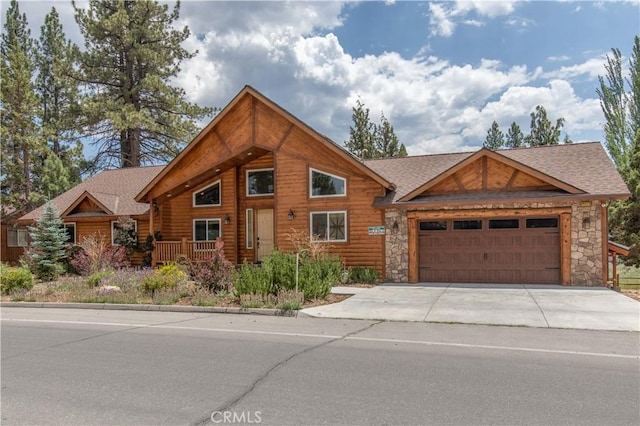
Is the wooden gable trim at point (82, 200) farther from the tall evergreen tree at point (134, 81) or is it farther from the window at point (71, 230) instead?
the tall evergreen tree at point (134, 81)

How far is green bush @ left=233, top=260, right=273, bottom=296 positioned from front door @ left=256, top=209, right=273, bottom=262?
7431 millimetres

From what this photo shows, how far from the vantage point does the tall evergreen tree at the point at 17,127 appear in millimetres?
27125

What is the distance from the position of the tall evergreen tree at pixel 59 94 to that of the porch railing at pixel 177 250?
45.0ft

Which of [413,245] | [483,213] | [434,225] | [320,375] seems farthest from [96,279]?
[483,213]

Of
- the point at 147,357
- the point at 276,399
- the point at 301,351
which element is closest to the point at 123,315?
the point at 147,357

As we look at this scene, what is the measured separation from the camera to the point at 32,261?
18734mm

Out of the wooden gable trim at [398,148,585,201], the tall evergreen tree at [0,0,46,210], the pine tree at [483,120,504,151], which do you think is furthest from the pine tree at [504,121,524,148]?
the tall evergreen tree at [0,0,46,210]

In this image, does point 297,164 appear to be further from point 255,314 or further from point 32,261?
point 32,261

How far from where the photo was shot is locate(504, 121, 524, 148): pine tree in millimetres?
42781

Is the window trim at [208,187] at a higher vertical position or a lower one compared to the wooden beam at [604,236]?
higher

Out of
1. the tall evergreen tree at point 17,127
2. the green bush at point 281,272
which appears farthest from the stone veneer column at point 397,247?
the tall evergreen tree at point 17,127

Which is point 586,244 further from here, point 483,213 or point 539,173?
point 483,213

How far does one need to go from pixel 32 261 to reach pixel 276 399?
59.5ft

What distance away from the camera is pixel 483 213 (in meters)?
15.3
